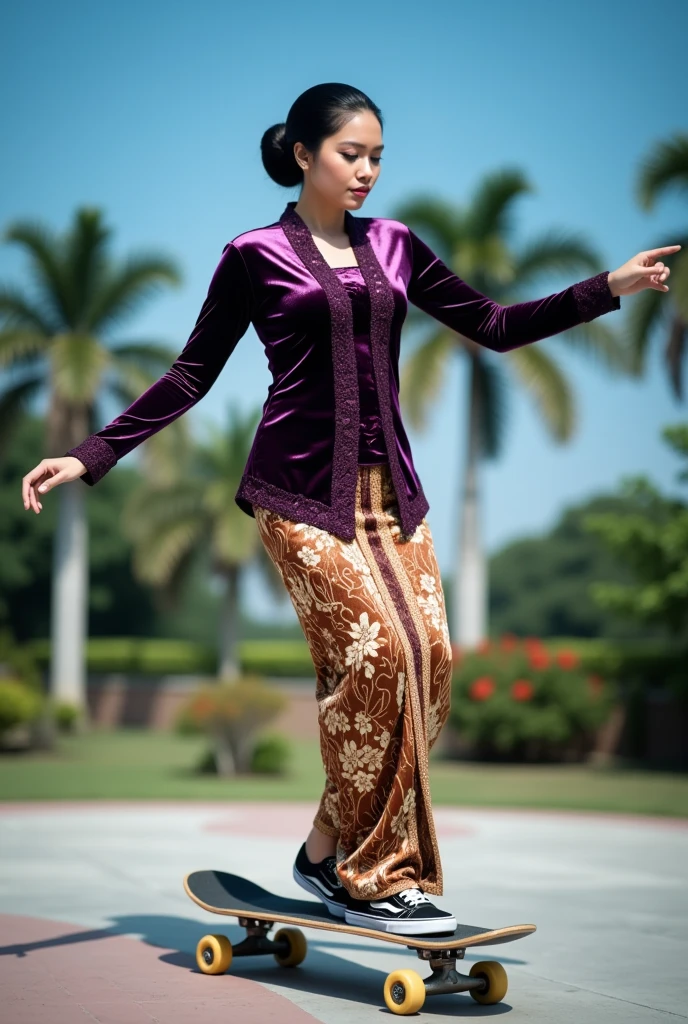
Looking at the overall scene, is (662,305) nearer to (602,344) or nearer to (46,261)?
(602,344)

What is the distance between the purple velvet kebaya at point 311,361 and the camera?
397 cm

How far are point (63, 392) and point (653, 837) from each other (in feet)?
60.3

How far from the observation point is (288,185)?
14.3 ft

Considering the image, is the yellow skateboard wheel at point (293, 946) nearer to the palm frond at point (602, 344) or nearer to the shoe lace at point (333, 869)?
the shoe lace at point (333, 869)

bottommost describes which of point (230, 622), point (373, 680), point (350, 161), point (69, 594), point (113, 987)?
point (113, 987)

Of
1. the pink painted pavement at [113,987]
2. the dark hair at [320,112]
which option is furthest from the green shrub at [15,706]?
the dark hair at [320,112]

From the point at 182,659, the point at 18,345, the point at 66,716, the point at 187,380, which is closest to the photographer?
the point at 187,380

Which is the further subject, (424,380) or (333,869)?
(424,380)

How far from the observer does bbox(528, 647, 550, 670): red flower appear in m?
18.9

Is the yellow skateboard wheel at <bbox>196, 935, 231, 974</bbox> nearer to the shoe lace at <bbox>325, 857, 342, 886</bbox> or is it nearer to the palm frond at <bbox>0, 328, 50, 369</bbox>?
the shoe lace at <bbox>325, 857, 342, 886</bbox>

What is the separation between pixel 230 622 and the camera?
31.0m

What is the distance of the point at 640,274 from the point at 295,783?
38.3ft

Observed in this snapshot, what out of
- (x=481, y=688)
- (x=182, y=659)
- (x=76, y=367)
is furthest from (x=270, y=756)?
(x=182, y=659)

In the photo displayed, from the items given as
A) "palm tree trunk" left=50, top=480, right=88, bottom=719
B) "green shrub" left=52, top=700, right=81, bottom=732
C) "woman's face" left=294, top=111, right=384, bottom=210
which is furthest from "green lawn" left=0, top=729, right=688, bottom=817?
"woman's face" left=294, top=111, right=384, bottom=210
